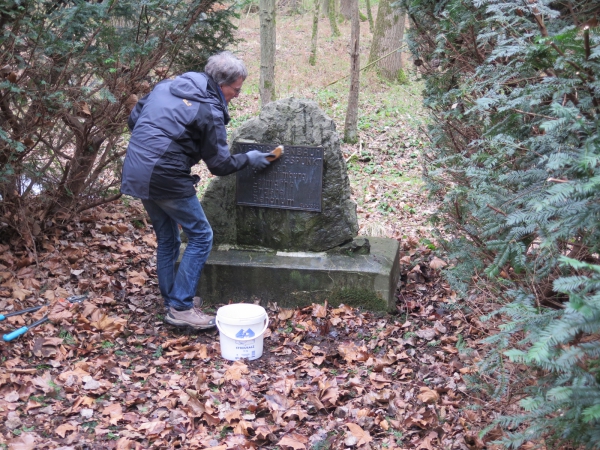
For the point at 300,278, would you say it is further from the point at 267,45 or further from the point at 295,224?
the point at 267,45

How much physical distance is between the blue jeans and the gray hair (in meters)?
0.98

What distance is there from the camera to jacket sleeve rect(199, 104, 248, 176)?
4242mm

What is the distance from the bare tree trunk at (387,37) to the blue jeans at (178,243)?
1110 centimetres

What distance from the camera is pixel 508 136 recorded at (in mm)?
2896

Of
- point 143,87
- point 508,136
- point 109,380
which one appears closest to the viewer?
point 508,136

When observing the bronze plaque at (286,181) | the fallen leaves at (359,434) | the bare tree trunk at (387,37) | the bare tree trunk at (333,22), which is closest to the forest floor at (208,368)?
the fallen leaves at (359,434)

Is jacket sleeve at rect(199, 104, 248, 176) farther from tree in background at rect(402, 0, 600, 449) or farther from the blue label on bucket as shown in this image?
tree in background at rect(402, 0, 600, 449)

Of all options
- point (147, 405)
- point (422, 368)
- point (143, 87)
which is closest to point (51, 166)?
point (143, 87)

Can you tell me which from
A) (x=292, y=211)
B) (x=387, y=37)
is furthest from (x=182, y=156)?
(x=387, y=37)

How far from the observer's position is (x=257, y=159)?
4875 mm

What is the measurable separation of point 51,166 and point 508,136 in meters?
4.81

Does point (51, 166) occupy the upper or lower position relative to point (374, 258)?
upper

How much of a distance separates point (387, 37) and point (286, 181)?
10548mm

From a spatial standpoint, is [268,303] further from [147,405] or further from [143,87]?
[143,87]
